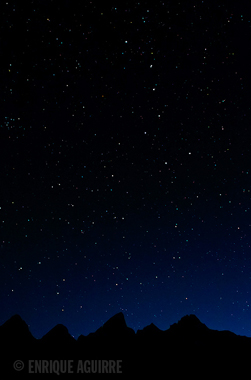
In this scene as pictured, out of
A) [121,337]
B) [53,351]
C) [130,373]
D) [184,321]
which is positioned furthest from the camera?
[184,321]

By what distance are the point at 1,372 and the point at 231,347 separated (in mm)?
26314

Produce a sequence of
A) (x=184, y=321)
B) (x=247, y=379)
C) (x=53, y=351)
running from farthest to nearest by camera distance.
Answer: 1. (x=184, y=321)
2. (x=53, y=351)
3. (x=247, y=379)

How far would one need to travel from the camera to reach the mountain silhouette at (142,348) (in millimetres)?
25344

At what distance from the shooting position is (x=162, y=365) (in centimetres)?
2598

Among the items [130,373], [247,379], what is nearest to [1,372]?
[130,373]

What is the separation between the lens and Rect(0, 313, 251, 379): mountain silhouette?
25344 millimetres

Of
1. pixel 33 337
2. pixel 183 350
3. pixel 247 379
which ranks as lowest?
pixel 247 379

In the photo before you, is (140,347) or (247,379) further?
(140,347)

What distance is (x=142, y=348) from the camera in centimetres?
2870

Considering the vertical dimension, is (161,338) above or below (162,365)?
above

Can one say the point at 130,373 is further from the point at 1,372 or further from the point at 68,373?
the point at 1,372

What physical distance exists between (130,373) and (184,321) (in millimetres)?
11151

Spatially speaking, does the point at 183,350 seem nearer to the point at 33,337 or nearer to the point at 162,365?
the point at 162,365

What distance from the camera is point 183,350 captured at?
28.1 metres
